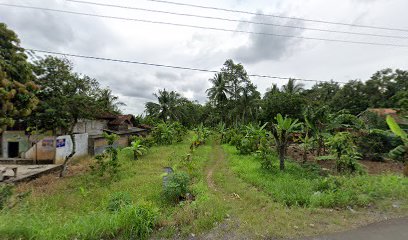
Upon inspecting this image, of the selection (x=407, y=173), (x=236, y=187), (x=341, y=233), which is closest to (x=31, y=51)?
(x=236, y=187)

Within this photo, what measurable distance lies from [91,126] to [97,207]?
15.8 meters

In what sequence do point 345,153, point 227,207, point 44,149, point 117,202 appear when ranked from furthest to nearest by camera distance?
1. point 44,149
2. point 345,153
3. point 117,202
4. point 227,207

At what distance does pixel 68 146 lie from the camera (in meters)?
17.2

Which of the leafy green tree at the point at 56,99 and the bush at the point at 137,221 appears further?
the leafy green tree at the point at 56,99

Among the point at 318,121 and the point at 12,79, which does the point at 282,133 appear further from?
the point at 12,79

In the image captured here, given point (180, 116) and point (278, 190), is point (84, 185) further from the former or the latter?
point (180, 116)

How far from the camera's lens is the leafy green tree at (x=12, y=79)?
311 inches

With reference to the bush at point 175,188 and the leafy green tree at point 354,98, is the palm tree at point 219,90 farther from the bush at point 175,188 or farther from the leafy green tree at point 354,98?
the bush at point 175,188

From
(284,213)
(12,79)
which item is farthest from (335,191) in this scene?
(12,79)

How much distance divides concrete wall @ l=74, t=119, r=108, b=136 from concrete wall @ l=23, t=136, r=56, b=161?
3.10 m

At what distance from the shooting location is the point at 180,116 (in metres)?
39.7

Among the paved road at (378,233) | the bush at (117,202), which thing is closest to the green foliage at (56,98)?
the bush at (117,202)

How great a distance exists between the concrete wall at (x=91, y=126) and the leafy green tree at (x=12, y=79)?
→ 1015 centimetres

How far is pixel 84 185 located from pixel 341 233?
34.5 ft
